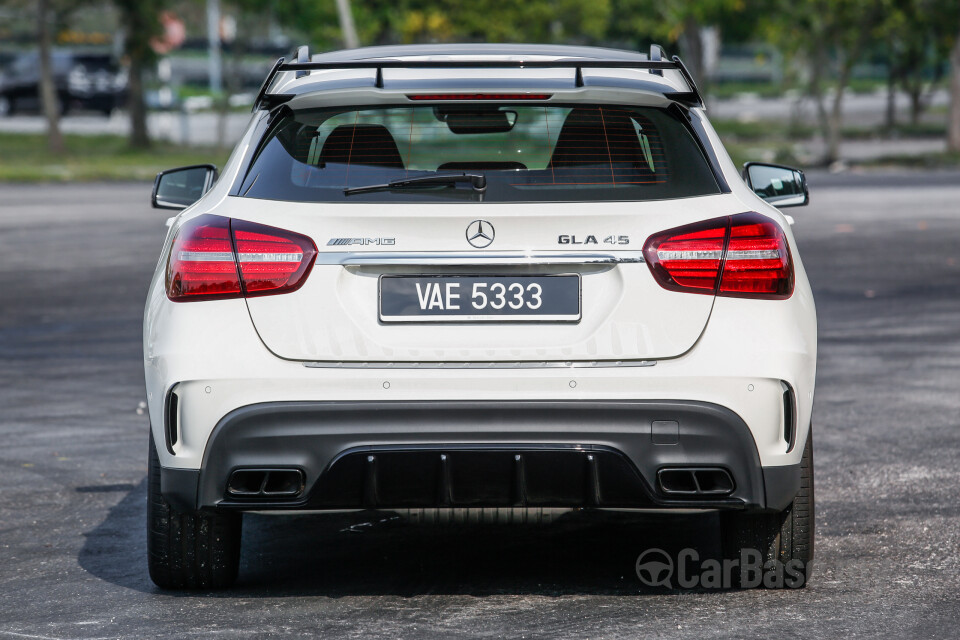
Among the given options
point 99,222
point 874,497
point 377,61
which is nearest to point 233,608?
point 377,61

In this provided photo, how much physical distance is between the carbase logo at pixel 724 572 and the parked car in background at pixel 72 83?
5110cm

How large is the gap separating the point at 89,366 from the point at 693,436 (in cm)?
620

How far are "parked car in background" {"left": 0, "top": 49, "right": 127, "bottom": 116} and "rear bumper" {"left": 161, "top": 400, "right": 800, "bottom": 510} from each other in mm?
51523

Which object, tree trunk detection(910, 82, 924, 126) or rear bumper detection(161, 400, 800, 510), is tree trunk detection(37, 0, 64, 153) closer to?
tree trunk detection(910, 82, 924, 126)

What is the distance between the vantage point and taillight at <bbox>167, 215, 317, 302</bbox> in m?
4.15

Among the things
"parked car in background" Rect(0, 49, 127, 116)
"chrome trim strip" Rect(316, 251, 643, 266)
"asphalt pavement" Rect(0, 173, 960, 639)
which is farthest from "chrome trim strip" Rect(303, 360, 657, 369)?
"parked car in background" Rect(0, 49, 127, 116)

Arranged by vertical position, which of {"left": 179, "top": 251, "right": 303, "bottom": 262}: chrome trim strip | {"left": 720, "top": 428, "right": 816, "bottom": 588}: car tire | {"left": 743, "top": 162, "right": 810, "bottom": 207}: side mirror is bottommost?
{"left": 720, "top": 428, "right": 816, "bottom": 588}: car tire

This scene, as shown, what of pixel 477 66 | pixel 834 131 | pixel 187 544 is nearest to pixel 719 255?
pixel 477 66

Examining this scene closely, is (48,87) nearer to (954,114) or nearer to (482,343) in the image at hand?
(954,114)

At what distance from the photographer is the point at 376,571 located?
4.96 meters

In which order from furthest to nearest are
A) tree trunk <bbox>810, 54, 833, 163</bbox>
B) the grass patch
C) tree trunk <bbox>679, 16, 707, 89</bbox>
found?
tree trunk <bbox>679, 16, 707, 89</bbox> < tree trunk <bbox>810, 54, 833, 163</bbox> < the grass patch

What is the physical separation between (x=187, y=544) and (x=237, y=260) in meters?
0.98

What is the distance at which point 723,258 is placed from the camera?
419 cm

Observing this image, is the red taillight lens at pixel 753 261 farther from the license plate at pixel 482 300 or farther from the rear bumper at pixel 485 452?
the license plate at pixel 482 300
